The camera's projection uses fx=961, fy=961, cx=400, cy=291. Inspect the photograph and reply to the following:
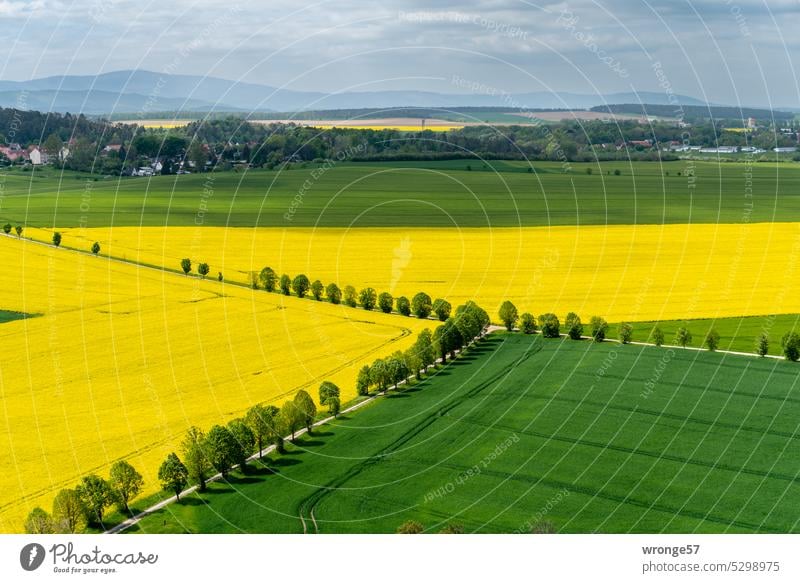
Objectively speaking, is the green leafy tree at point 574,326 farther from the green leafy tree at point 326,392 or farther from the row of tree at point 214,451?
the green leafy tree at point 326,392

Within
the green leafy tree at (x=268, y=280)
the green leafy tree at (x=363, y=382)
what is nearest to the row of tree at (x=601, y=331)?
the green leafy tree at (x=363, y=382)

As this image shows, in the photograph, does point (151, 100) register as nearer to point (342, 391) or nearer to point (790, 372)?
point (342, 391)

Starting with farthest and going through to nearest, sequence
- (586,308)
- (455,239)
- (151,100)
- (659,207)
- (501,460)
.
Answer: (659,207)
(455,239)
(586,308)
(501,460)
(151,100)

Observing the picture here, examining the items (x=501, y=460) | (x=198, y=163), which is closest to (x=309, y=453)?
(x=501, y=460)

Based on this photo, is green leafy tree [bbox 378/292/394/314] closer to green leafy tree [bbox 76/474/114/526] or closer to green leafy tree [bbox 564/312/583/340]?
green leafy tree [bbox 564/312/583/340]

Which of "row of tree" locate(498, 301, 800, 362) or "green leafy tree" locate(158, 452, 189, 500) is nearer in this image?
"green leafy tree" locate(158, 452, 189, 500)

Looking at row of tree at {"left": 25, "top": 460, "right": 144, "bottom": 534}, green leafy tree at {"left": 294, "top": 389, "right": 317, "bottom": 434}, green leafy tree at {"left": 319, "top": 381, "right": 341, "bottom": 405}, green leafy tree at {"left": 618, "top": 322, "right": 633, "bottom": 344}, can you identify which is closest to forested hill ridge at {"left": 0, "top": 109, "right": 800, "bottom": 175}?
green leafy tree at {"left": 618, "top": 322, "right": 633, "bottom": 344}

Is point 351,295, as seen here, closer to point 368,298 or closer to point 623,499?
point 368,298
